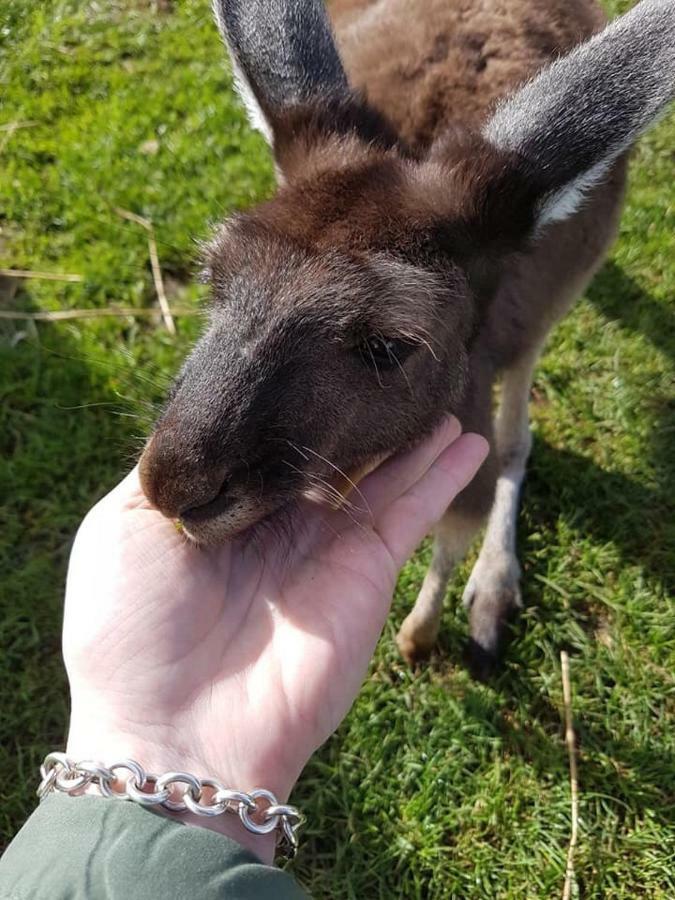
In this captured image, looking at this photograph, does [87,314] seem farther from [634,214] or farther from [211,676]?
[634,214]

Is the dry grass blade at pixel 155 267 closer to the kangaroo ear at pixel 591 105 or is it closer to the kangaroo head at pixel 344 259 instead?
the kangaroo head at pixel 344 259

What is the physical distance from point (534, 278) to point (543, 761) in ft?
6.39

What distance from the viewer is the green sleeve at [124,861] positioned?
1749 millimetres

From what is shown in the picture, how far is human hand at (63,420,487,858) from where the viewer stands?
2.22m

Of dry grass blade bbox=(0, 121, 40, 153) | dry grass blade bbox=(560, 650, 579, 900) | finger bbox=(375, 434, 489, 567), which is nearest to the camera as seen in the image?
finger bbox=(375, 434, 489, 567)

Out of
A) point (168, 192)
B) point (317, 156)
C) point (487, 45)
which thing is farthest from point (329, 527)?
point (168, 192)

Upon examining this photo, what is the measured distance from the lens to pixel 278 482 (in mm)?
2100

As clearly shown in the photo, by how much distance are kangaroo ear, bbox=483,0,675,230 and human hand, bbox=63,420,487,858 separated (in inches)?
34.3

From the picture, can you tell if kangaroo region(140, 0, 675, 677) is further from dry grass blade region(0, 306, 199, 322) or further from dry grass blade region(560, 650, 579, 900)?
dry grass blade region(0, 306, 199, 322)

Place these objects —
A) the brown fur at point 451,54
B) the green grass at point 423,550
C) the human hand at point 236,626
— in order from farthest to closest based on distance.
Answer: the green grass at point 423,550
the brown fur at point 451,54
the human hand at point 236,626

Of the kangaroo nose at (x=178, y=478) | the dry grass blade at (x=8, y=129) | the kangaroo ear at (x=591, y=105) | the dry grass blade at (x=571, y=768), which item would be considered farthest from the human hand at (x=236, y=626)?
the dry grass blade at (x=8, y=129)

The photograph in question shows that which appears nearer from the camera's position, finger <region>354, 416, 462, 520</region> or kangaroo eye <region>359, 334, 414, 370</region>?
kangaroo eye <region>359, 334, 414, 370</region>

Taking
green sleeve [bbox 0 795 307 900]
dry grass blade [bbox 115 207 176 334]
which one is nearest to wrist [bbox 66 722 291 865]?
green sleeve [bbox 0 795 307 900]

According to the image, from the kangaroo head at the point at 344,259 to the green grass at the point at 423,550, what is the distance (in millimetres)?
673
